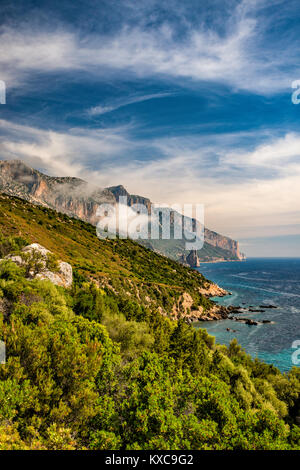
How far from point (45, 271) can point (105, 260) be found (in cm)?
4824

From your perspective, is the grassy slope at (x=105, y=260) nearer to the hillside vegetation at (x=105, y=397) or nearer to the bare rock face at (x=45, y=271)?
the bare rock face at (x=45, y=271)

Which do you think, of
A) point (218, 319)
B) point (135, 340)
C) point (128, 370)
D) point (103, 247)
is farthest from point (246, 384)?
point (103, 247)

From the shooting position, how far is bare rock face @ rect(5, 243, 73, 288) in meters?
35.5

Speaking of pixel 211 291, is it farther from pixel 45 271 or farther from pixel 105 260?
pixel 45 271

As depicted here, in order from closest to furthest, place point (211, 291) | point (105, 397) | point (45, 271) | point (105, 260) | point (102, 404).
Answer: point (102, 404)
point (105, 397)
point (45, 271)
point (105, 260)
point (211, 291)

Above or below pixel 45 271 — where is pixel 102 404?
below

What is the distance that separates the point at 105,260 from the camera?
84875mm

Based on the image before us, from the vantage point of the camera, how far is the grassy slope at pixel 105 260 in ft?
219

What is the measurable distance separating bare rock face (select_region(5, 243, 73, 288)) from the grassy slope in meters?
19.1

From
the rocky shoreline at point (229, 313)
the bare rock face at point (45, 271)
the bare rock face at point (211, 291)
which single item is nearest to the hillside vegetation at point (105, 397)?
the bare rock face at point (45, 271)

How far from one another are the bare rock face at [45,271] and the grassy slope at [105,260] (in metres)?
19.1

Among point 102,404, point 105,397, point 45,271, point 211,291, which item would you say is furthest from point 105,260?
point 102,404
